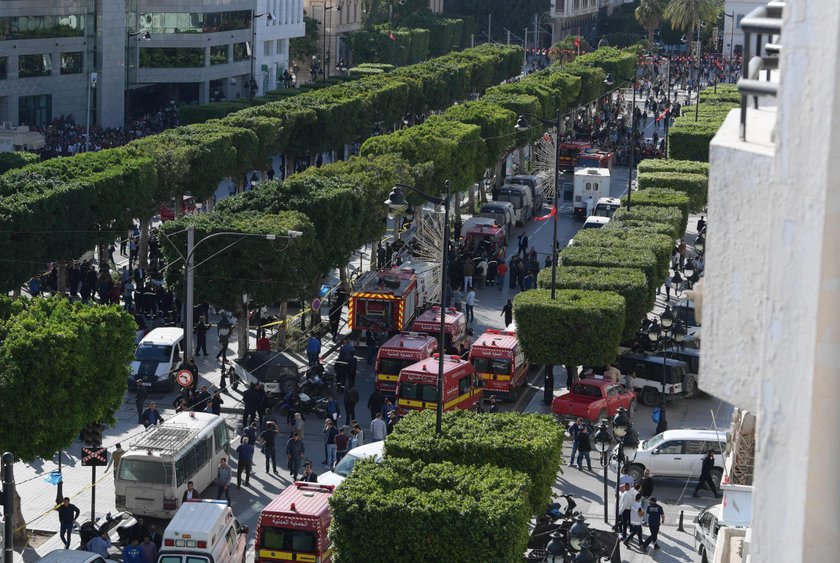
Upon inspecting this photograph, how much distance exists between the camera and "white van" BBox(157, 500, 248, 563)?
24.8 m

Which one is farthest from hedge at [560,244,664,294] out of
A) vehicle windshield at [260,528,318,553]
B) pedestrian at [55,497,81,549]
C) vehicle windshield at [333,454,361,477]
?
pedestrian at [55,497,81,549]

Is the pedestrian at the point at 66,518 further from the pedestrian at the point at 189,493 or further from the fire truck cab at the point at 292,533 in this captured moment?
the fire truck cab at the point at 292,533

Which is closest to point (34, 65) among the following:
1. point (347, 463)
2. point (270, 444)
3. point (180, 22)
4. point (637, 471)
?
point (180, 22)

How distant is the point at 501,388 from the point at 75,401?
15139 millimetres

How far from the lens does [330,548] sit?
26.1 m

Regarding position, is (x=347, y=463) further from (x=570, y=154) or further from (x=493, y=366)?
(x=570, y=154)

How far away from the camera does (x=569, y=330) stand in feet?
127

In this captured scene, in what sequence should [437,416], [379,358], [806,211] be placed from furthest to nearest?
[379,358] < [437,416] < [806,211]

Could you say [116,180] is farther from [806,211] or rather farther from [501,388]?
[806,211]

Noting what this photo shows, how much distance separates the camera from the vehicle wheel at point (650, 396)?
40625mm

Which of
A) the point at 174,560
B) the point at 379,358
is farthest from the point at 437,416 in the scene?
the point at 379,358

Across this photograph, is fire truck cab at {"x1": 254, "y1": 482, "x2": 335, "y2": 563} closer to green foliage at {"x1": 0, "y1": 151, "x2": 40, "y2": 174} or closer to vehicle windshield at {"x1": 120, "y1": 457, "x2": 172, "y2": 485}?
vehicle windshield at {"x1": 120, "y1": 457, "x2": 172, "y2": 485}

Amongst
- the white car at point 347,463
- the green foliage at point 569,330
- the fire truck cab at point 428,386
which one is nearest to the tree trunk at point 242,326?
the fire truck cab at point 428,386

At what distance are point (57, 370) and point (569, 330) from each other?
15.7 m
